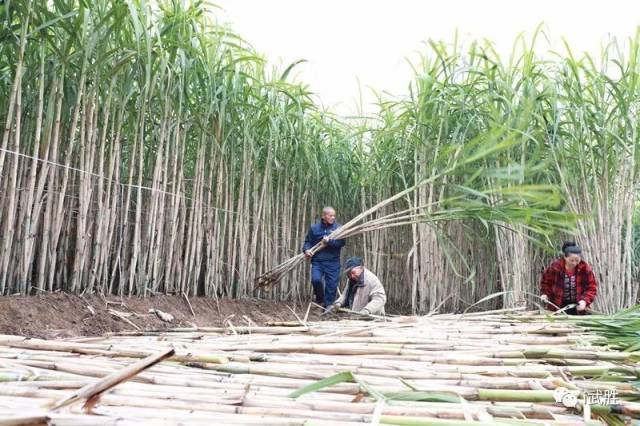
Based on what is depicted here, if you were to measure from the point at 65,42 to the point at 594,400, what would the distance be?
278cm

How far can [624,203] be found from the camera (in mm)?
4238

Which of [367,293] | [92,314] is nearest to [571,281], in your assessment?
[367,293]

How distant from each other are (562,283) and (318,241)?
6.58 feet

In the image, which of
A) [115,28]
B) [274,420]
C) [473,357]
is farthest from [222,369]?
[115,28]

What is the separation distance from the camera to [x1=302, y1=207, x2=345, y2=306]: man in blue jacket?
15.9 ft

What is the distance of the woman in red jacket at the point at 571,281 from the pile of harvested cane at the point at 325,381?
6.43 feet

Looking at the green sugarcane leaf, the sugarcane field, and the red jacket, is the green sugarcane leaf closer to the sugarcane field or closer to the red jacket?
the sugarcane field

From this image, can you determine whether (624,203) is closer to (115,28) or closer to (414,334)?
(414,334)

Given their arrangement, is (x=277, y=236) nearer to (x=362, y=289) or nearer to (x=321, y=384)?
(x=362, y=289)

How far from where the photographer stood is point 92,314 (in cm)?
280

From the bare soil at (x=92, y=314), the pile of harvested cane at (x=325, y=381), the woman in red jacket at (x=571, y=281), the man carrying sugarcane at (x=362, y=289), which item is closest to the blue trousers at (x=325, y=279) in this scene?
the man carrying sugarcane at (x=362, y=289)

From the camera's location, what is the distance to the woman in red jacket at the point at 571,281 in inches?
148

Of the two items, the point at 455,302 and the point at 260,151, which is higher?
the point at 260,151

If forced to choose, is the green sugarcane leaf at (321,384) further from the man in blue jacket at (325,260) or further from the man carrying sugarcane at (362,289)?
the man in blue jacket at (325,260)
